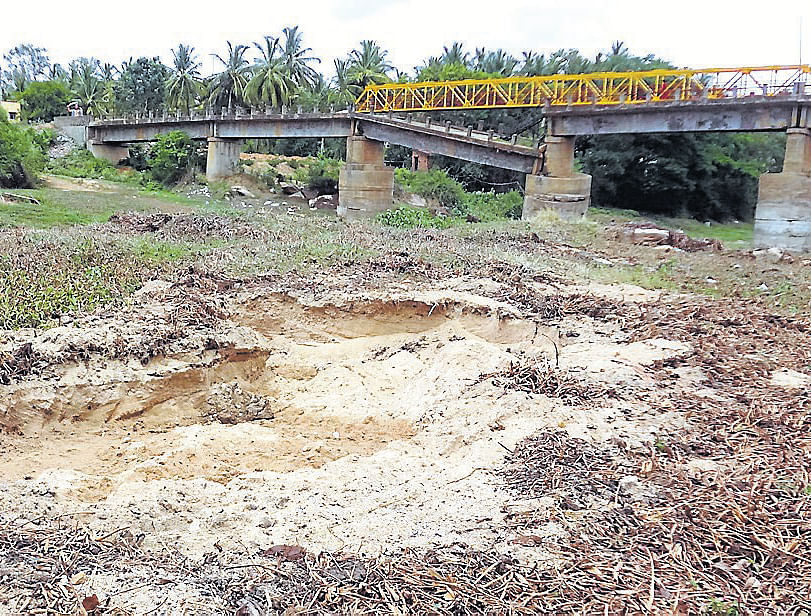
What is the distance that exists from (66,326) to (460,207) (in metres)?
36.0

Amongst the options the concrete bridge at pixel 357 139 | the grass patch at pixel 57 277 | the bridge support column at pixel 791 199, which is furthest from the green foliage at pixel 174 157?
the grass patch at pixel 57 277

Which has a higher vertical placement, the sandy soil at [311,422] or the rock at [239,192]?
the rock at [239,192]

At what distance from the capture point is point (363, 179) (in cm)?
4031

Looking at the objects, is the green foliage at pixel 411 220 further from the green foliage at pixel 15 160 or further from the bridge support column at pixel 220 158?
the green foliage at pixel 15 160

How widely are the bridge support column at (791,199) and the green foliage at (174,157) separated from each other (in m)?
32.9

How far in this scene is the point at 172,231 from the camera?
18297 mm

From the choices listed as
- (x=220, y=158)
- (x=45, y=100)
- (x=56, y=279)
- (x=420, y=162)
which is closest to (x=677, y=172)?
(x=420, y=162)

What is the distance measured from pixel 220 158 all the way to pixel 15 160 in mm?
13586

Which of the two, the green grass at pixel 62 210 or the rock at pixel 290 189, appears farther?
the rock at pixel 290 189

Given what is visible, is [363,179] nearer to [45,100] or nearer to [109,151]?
[109,151]

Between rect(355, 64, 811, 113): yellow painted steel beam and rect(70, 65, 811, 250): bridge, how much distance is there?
0.05 metres

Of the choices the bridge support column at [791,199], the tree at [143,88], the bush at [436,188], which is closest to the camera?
the bridge support column at [791,199]

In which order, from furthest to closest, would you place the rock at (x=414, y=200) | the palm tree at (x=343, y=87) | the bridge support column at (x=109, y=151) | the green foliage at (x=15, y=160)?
1. the palm tree at (x=343, y=87)
2. the bridge support column at (x=109, y=151)
3. the rock at (x=414, y=200)
4. the green foliage at (x=15, y=160)

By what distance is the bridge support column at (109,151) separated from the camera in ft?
181
